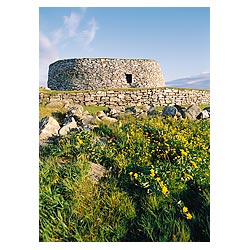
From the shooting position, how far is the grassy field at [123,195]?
130 inches

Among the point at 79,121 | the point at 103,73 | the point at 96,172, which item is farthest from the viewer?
the point at 103,73

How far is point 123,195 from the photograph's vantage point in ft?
12.8

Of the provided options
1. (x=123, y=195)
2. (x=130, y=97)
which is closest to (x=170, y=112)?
(x=123, y=195)

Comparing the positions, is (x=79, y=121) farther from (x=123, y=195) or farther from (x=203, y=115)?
(x=123, y=195)

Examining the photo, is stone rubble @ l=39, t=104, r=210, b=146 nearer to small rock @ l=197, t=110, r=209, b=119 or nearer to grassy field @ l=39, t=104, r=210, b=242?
small rock @ l=197, t=110, r=209, b=119

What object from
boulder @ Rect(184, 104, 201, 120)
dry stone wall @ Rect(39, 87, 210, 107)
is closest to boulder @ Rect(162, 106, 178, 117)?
boulder @ Rect(184, 104, 201, 120)

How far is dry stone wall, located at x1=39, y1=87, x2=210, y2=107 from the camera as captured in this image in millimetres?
17062

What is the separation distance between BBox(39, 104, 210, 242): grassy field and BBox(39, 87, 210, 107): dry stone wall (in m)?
11.2

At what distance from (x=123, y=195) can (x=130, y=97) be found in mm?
14737

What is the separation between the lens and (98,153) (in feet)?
16.0

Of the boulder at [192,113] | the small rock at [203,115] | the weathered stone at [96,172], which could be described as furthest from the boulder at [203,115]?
the weathered stone at [96,172]
